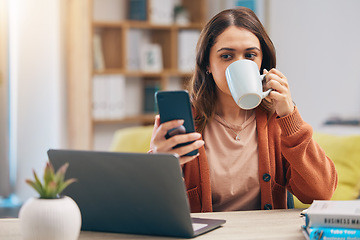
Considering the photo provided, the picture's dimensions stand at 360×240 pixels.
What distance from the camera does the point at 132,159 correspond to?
1.08 metres

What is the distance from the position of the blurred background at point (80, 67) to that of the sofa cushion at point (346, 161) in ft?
6.36

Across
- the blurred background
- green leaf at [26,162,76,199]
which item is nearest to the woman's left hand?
green leaf at [26,162,76,199]

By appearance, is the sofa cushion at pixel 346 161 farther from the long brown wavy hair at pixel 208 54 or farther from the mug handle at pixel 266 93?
the mug handle at pixel 266 93

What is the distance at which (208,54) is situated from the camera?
1689 mm

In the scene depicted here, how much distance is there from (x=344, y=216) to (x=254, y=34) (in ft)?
2.32

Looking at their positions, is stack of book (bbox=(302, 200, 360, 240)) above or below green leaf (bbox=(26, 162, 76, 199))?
below

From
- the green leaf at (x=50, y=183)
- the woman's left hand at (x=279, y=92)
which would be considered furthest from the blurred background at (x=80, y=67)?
the green leaf at (x=50, y=183)

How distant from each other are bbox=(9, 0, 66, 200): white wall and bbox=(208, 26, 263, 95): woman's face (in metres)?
2.78

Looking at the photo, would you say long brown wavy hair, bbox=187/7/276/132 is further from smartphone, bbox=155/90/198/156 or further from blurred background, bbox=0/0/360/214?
blurred background, bbox=0/0/360/214

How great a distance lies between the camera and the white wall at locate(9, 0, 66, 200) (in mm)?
4211

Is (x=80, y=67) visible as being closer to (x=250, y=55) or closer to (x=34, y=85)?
(x=34, y=85)

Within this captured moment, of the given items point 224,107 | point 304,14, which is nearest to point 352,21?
point 304,14

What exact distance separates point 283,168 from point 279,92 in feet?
1.06

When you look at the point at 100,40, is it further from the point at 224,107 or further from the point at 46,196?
the point at 46,196
